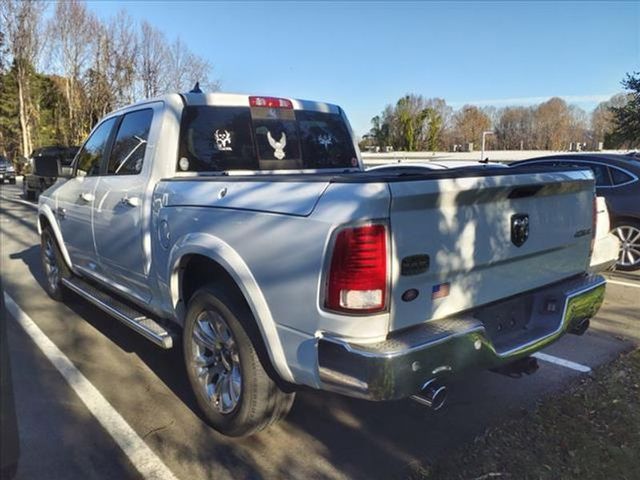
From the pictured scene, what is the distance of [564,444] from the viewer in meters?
3.08

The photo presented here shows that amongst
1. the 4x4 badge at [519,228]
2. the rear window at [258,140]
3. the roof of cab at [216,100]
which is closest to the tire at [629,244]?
the rear window at [258,140]

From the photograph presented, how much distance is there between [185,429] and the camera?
3355 millimetres

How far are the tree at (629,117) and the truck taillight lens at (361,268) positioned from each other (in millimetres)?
12161

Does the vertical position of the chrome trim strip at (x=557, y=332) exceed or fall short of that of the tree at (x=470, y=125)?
it falls short

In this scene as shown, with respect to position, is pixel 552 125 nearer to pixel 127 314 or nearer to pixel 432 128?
pixel 432 128

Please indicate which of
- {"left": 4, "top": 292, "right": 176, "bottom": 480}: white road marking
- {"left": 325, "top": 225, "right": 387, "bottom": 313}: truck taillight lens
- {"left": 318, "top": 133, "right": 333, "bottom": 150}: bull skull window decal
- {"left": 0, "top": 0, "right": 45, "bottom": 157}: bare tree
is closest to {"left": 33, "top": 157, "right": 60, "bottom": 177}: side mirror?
{"left": 4, "top": 292, "right": 176, "bottom": 480}: white road marking

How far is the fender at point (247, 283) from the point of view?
2.71 meters

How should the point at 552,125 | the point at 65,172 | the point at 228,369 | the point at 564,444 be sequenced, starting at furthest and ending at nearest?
1. the point at 552,125
2. the point at 65,172
3. the point at 228,369
4. the point at 564,444

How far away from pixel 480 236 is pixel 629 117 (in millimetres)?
11818

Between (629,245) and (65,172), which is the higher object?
(65,172)

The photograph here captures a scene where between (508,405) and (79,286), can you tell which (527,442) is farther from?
(79,286)

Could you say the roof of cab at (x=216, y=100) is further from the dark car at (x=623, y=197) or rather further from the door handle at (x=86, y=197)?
the dark car at (x=623, y=197)

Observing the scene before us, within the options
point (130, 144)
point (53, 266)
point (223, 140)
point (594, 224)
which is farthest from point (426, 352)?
point (53, 266)

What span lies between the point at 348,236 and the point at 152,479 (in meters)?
1.72
